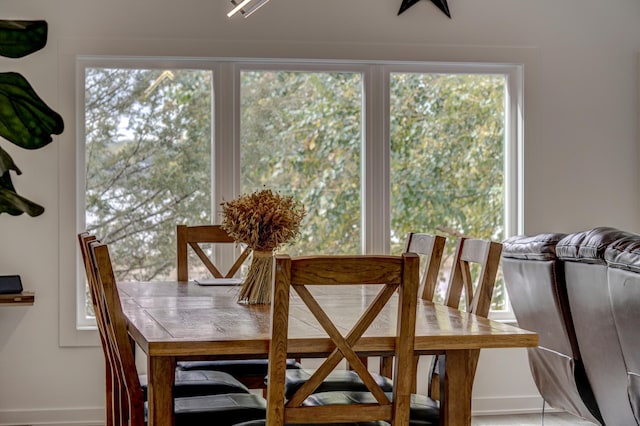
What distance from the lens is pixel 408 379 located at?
220 centimetres

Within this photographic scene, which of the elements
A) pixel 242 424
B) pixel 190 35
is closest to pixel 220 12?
pixel 190 35

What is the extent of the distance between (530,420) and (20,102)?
10.9ft

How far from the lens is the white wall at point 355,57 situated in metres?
4.60

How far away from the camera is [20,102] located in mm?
4629

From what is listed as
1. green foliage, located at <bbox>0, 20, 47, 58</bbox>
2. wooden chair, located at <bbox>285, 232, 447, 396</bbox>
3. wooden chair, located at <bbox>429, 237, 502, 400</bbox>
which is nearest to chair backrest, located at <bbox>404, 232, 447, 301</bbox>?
wooden chair, located at <bbox>285, 232, 447, 396</bbox>

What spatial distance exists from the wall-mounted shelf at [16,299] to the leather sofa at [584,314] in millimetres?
2405

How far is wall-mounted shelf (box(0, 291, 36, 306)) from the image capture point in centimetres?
433

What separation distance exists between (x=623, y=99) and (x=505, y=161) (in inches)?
31.6

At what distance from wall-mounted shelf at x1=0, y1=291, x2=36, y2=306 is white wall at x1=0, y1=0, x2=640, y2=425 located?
0.72 feet

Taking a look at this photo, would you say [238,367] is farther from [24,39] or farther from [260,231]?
[24,39]

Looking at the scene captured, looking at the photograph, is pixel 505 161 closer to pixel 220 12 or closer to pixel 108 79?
pixel 220 12

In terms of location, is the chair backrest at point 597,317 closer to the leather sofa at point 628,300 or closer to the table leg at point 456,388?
the leather sofa at point 628,300

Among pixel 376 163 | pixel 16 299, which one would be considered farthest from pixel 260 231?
pixel 376 163

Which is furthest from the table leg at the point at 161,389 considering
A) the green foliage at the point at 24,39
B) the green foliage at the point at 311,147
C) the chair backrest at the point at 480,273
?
the green foliage at the point at 24,39
